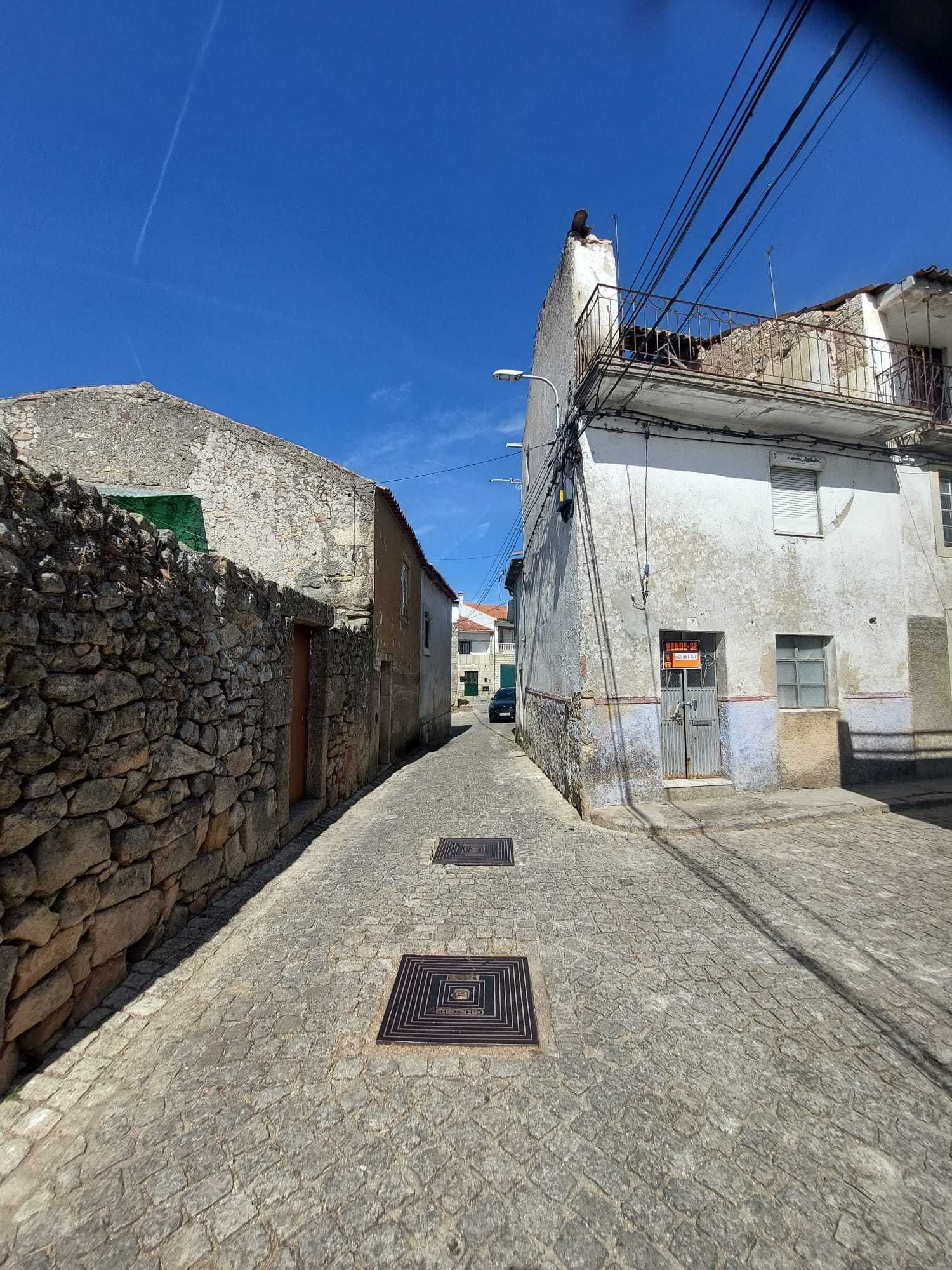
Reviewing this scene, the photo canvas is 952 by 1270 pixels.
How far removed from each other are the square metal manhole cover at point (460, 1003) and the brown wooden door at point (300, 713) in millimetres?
3418

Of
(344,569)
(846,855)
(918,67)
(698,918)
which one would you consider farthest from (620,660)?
(918,67)

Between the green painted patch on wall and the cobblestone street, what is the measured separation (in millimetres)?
4173

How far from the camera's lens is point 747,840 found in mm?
5926

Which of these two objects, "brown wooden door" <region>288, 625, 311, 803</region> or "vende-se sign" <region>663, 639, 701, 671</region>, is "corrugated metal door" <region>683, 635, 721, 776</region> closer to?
"vende-se sign" <region>663, 639, 701, 671</region>

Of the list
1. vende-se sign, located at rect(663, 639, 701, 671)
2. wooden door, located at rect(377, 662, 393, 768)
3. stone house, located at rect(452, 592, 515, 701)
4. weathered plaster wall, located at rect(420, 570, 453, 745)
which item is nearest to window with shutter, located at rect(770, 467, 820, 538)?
vende-se sign, located at rect(663, 639, 701, 671)

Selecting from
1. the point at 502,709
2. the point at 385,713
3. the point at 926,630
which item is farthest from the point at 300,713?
the point at 502,709

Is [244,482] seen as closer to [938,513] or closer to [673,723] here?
[673,723]

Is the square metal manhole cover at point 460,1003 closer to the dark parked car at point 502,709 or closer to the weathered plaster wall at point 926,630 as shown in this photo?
the weathered plaster wall at point 926,630

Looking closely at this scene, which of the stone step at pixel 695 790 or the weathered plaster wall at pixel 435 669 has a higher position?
the weathered plaster wall at pixel 435 669

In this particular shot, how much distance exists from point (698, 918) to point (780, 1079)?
5.34 ft

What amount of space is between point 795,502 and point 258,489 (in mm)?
8655

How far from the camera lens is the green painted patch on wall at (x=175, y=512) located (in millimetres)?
6160

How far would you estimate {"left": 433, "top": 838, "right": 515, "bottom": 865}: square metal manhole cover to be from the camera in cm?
534

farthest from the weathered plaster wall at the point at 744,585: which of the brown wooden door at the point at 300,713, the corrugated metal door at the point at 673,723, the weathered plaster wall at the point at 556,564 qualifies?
the brown wooden door at the point at 300,713
